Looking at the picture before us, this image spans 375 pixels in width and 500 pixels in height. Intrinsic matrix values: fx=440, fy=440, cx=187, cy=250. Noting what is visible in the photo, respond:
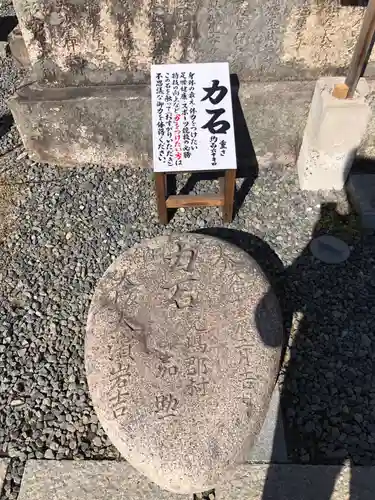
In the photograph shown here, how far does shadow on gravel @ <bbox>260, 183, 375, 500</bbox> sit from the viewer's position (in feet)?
9.50

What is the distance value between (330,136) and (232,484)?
2964 millimetres

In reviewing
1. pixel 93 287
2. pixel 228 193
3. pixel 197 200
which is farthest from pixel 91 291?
pixel 228 193

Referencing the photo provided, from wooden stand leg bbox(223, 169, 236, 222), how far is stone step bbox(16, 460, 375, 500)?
217cm

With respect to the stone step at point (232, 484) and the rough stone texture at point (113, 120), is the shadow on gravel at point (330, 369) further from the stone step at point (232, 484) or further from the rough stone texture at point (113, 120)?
the rough stone texture at point (113, 120)

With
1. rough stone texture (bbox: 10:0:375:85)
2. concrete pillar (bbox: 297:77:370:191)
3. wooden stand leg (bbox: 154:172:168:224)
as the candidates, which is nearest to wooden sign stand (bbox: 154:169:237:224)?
wooden stand leg (bbox: 154:172:168:224)

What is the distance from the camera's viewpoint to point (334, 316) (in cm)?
356

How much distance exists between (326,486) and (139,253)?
2020mm

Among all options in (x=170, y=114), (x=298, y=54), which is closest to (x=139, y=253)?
(x=170, y=114)

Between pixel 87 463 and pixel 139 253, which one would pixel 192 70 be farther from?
pixel 87 463

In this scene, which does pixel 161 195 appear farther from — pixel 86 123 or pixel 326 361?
pixel 326 361

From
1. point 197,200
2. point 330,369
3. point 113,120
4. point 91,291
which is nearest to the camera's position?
point 330,369

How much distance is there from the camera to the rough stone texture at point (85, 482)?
9.12ft

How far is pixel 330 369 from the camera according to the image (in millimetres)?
3285

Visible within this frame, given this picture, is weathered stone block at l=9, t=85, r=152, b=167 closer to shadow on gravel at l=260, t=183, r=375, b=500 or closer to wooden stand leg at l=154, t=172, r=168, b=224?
wooden stand leg at l=154, t=172, r=168, b=224
